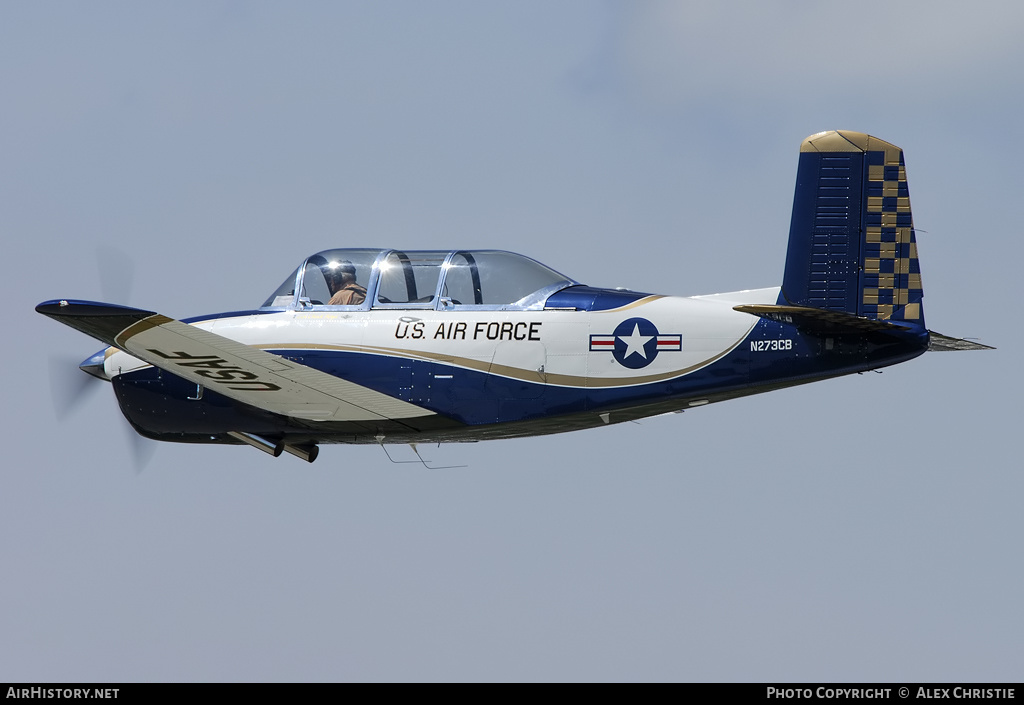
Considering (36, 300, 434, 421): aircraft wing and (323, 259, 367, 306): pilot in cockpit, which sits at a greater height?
(323, 259, 367, 306): pilot in cockpit

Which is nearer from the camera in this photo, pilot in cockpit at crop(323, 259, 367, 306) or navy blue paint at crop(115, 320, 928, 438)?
navy blue paint at crop(115, 320, 928, 438)

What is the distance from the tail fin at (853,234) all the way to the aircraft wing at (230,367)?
503 centimetres

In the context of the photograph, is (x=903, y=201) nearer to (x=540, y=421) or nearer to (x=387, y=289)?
(x=540, y=421)

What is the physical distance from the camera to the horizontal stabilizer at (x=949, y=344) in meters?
19.9

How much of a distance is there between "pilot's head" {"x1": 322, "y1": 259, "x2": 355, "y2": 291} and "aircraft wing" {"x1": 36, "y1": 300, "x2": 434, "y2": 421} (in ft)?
5.17

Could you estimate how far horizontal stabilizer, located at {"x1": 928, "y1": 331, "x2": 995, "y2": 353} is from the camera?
19.9 metres

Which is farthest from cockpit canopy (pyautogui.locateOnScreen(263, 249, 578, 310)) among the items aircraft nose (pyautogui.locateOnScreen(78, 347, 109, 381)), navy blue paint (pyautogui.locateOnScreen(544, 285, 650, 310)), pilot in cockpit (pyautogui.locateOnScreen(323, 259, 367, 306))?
aircraft nose (pyautogui.locateOnScreen(78, 347, 109, 381))

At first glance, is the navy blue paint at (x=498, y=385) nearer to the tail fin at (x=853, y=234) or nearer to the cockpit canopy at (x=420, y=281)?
the tail fin at (x=853, y=234)

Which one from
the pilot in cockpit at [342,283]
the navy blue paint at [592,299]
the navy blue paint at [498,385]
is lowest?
the navy blue paint at [498,385]

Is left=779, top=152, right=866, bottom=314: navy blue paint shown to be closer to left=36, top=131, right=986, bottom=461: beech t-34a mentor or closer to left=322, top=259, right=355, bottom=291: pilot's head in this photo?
left=36, top=131, right=986, bottom=461: beech t-34a mentor

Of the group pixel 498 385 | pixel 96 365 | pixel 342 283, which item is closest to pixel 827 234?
pixel 498 385

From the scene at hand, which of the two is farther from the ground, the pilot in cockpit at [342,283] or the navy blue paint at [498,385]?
the pilot in cockpit at [342,283]

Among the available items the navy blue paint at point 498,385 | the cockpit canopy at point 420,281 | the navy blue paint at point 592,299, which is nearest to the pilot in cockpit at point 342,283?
the cockpit canopy at point 420,281

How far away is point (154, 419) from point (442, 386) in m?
4.15
